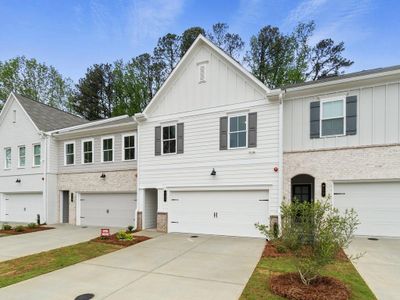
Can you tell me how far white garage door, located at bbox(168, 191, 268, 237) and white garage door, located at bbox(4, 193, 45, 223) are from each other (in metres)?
9.87

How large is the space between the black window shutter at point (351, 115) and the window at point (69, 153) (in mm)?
15513

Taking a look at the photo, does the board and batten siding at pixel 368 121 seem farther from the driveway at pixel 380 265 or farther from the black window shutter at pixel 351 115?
the driveway at pixel 380 265

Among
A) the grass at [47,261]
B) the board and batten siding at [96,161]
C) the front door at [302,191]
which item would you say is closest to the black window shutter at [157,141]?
the board and batten siding at [96,161]

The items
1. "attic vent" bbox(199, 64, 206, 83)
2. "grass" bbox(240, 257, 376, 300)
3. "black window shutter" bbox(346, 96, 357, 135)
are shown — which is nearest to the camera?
"grass" bbox(240, 257, 376, 300)

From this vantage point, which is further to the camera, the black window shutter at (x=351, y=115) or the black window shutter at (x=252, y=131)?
the black window shutter at (x=252, y=131)

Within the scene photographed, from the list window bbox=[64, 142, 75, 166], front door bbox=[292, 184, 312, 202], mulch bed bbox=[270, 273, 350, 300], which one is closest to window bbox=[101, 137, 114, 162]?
window bbox=[64, 142, 75, 166]

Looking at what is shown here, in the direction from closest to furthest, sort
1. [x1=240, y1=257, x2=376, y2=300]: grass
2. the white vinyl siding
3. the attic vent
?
[x1=240, y1=257, x2=376, y2=300]: grass < the attic vent < the white vinyl siding

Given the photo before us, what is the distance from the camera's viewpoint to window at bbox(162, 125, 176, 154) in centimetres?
1368

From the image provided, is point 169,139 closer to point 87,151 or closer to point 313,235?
point 87,151

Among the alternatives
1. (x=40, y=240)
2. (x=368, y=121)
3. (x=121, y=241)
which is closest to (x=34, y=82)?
(x=40, y=240)

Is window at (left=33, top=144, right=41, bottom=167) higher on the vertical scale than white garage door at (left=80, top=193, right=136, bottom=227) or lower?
higher

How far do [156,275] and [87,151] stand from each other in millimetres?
12210

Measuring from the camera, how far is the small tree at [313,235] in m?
5.36

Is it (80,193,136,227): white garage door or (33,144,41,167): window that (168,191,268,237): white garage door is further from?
(33,144,41,167): window
